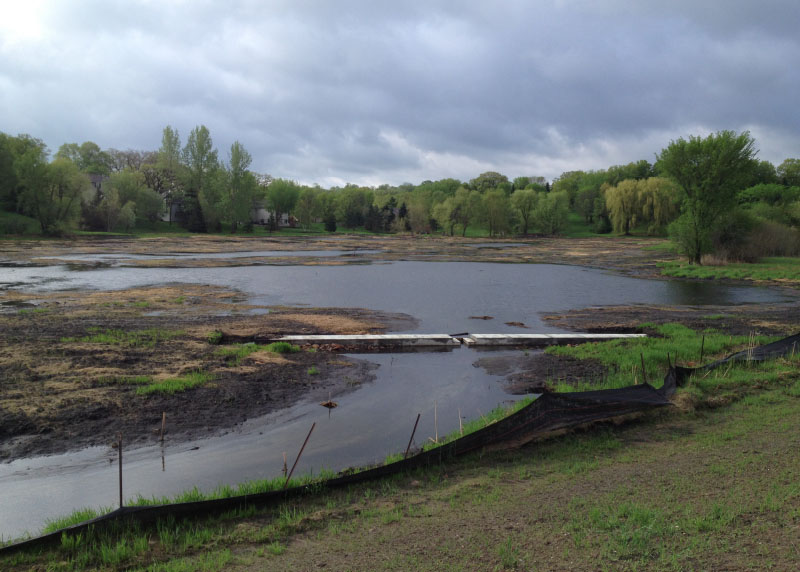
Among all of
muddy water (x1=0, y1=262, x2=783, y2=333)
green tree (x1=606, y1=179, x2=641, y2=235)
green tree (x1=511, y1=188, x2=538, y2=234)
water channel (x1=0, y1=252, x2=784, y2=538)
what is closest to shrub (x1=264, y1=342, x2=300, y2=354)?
water channel (x1=0, y1=252, x2=784, y2=538)

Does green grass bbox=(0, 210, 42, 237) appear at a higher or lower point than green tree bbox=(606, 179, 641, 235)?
lower

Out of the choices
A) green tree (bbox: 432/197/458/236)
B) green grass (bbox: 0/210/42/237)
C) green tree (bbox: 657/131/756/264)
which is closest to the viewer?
green tree (bbox: 657/131/756/264)

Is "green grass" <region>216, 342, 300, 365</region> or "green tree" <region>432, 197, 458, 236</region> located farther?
"green tree" <region>432, 197, 458, 236</region>

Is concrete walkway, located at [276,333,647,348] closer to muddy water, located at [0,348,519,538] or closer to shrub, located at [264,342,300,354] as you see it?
shrub, located at [264,342,300,354]

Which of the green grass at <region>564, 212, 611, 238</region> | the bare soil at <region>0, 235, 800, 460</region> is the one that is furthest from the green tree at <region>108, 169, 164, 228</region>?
the green grass at <region>564, 212, 611, 238</region>

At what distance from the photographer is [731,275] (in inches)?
1708

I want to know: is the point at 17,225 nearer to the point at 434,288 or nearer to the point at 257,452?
the point at 434,288

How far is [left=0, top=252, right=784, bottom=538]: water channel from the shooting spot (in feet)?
28.3

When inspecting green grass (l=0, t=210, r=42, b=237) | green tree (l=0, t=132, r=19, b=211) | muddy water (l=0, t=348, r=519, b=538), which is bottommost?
muddy water (l=0, t=348, r=519, b=538)

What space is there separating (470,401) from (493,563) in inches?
305

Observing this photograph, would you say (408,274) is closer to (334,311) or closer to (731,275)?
(334,311)

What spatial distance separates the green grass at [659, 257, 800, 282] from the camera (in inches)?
1666

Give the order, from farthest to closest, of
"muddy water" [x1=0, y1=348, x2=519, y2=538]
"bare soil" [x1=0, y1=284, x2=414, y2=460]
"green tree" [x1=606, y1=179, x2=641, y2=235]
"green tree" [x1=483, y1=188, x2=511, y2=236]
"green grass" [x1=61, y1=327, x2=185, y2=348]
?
"green tree" [x1=483, y1=188, x2=511, y2=236] < "green tree" [x1=606, y1=179, x2=641, y2=235] < "green grass" [x1=61, y1=327, x2=185, y2=348] < "bare soil" [x1=0, y1=284, x2=414, y2=460] < "muddy water" [x1=0, y1=348, x2=519, y2=538]

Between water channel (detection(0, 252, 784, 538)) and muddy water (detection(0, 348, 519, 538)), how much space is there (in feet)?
0.07
